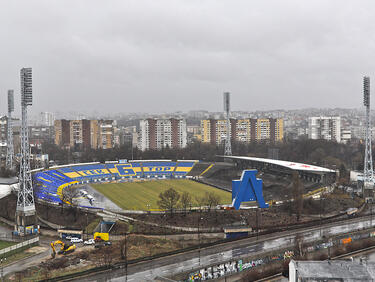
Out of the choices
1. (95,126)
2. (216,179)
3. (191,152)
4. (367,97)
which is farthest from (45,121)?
(367,97)

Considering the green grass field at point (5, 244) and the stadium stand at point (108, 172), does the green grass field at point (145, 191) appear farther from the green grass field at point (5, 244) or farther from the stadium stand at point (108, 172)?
the green grass field at point (5, 244)

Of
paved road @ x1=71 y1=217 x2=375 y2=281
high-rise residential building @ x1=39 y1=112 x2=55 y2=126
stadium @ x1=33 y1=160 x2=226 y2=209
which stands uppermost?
high-rise residential building @ x1=39 y1=112 x2=55 y2=126

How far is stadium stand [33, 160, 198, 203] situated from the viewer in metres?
46.6

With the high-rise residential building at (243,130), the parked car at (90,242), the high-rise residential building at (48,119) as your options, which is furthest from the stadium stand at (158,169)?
the high-rise residential building at (48,119)

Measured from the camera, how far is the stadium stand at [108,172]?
46.6m

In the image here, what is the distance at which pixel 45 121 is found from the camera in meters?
195

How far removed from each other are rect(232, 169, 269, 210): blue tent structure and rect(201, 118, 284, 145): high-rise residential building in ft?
160

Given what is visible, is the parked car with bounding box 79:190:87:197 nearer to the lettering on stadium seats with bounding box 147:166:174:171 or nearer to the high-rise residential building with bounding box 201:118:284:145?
the lettering on stadium seats with bounding box 147:166:174:171

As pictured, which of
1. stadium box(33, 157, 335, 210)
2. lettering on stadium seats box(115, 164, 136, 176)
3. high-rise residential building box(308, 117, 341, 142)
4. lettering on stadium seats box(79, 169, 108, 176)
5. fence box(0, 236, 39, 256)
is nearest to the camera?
fence box(0, 236, 39, 256)

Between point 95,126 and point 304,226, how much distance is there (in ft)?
206

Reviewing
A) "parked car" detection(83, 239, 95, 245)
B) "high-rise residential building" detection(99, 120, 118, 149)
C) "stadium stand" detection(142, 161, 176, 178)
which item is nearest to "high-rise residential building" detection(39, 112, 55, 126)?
"high-rise residential building" detection(99, 120, 118, 149)

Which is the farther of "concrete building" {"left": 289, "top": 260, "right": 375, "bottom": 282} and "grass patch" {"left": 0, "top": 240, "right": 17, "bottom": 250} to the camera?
"grass patch" {"left": 0, "top": 240, "right": 17, "bottom": 250}

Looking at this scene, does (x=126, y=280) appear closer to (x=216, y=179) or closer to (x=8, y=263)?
(x=8, y=263)

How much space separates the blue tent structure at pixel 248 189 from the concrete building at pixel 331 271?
695 inches
